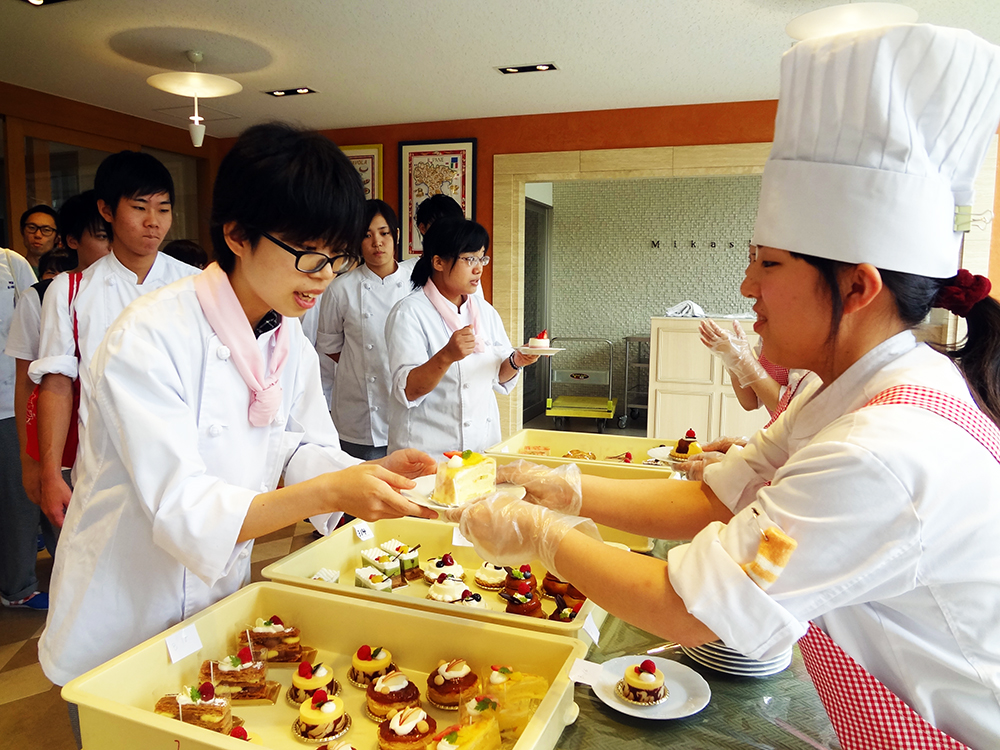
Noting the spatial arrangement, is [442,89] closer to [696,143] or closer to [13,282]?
[696,143]

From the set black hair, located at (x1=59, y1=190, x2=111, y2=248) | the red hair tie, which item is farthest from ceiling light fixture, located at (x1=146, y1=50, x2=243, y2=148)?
the red hair tie

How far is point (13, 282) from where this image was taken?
3.09 metres

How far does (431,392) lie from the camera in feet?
8.59

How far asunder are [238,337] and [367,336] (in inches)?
93.0

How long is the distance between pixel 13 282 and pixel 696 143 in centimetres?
428

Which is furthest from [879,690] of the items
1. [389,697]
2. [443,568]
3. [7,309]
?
[7,309]

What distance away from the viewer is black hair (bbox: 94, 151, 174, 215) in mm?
2238

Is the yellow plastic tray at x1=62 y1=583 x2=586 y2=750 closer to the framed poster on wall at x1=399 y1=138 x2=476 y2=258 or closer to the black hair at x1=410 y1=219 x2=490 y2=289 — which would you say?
the black hair at x1=410 y1=219 x2=490 y2=289

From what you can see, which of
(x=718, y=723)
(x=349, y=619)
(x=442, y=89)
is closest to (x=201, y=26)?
(x=442, y=89)

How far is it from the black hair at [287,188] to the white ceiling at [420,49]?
2.49m

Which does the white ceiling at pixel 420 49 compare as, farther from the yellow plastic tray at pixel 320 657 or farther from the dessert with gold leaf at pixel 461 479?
the yellow plastic tray at pixel 320 657

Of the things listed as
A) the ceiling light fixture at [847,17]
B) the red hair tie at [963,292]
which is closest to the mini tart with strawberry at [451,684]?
the red hair tie at [963,292]

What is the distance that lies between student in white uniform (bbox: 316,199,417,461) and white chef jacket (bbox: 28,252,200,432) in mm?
1330

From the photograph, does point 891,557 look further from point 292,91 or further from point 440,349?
point 292,91
